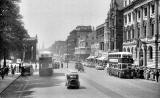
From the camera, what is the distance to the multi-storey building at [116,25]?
237 feet

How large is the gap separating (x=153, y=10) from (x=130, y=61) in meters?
13.7

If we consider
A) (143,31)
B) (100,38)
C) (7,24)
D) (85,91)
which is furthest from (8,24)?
(100,38)

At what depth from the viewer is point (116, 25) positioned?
7188 centimetres

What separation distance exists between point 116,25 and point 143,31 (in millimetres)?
19196

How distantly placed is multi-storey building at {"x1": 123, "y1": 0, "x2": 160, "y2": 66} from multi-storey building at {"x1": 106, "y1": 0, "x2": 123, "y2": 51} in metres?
8.33

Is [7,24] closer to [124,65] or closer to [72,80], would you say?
[72,80]

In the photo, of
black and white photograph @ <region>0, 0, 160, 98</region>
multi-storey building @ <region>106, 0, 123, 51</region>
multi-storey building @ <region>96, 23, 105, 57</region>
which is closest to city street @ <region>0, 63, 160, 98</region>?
black and white photograph @ <region>0, 0, 160, 98</region>

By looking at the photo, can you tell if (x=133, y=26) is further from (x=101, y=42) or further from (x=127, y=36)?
(x=101, y=42)

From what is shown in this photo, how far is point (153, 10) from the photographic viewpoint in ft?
163

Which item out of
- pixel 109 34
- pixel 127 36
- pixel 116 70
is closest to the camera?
pixel 116 70

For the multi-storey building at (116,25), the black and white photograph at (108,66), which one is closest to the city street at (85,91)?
the black and white photograph at (108,66)

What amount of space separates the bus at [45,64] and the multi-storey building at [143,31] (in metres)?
18.4

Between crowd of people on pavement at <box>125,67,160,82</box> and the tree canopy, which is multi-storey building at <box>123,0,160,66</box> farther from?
the tree canopy

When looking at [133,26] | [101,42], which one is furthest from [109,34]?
[133,26]
